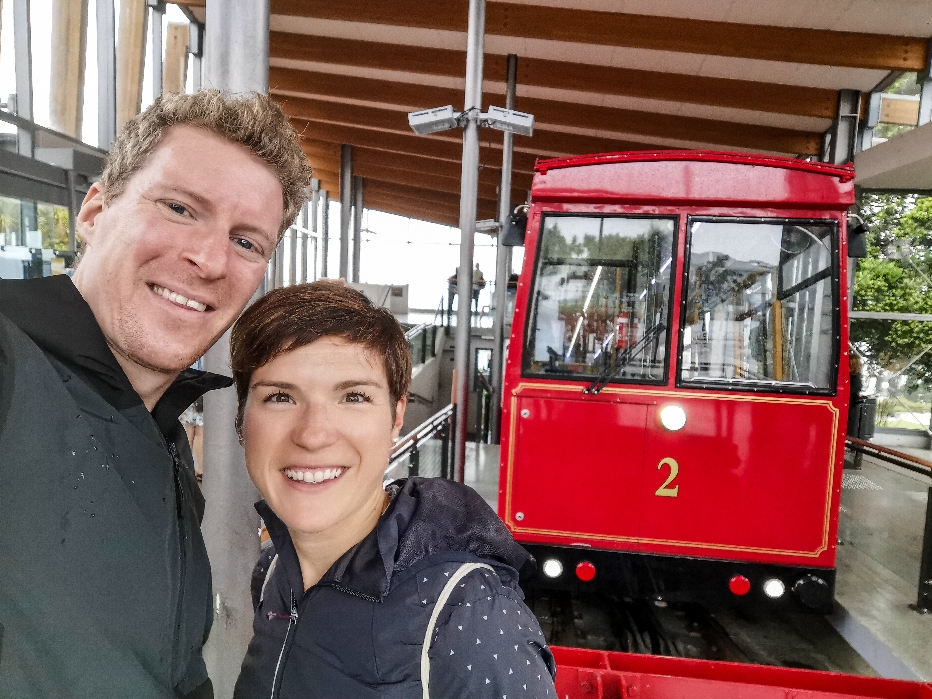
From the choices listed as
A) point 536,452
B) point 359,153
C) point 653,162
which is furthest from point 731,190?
point 359,153

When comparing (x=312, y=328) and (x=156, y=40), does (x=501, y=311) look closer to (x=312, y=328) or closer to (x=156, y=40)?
(x=156, y=40)

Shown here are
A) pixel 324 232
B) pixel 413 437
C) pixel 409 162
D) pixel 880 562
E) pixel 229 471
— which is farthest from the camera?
pixel 324 232

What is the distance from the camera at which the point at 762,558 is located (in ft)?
13.5

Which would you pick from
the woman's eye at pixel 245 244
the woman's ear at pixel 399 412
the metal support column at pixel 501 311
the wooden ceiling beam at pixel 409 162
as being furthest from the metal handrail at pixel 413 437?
the wooden ceiling beam at pixel 409 162

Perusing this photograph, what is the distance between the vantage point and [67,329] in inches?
40.4

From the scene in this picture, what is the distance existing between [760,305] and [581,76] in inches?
266

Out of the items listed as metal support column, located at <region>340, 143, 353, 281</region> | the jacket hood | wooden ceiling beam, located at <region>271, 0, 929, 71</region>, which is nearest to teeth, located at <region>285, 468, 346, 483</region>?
the jacket hood

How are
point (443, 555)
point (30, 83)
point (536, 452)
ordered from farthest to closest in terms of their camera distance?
point (30, 83), point (536, 452), point (443, 555)

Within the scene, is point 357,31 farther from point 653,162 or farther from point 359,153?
point 359,153

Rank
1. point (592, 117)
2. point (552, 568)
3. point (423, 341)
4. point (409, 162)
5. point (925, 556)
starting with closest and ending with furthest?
point (552, 568) < point (925, 556) < point (592, 117) < point (423, 341) < point (409, 162)

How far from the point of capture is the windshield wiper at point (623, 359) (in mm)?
4176

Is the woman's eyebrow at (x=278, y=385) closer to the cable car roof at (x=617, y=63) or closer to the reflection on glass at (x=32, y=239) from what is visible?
the cable car roof at (x=617, y=63)

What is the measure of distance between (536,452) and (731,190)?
2.10m

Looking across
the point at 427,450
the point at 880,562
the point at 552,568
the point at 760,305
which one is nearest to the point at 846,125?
the point at 880,562
